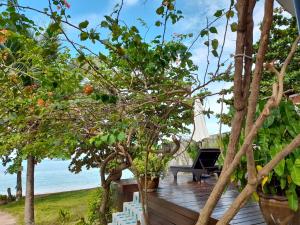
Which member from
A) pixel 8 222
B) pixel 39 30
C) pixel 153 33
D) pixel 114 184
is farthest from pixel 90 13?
pixel 8 222

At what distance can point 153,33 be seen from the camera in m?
2.99

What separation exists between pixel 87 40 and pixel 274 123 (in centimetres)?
186

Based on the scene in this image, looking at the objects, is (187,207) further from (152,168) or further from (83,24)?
(83,24)

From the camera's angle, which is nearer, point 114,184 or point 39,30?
point 39,30

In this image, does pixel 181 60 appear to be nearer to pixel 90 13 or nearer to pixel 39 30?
pixel 90 13

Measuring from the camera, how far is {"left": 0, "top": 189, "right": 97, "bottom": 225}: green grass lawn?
36.2 ft

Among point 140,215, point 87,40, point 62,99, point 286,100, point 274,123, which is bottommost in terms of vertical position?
point 140,215

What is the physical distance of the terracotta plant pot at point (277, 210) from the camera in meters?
2.64

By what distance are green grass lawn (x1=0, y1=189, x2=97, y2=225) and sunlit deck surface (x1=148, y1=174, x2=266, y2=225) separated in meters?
5.01

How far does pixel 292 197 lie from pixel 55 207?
1238 centimetres

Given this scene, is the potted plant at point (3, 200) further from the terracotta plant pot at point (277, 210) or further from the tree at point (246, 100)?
the tree at point (246, 100)

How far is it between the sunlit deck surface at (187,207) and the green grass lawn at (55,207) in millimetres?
5014

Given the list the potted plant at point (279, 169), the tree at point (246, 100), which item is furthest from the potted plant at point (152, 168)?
the tree at point (246, 100)

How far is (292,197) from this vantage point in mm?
2572
